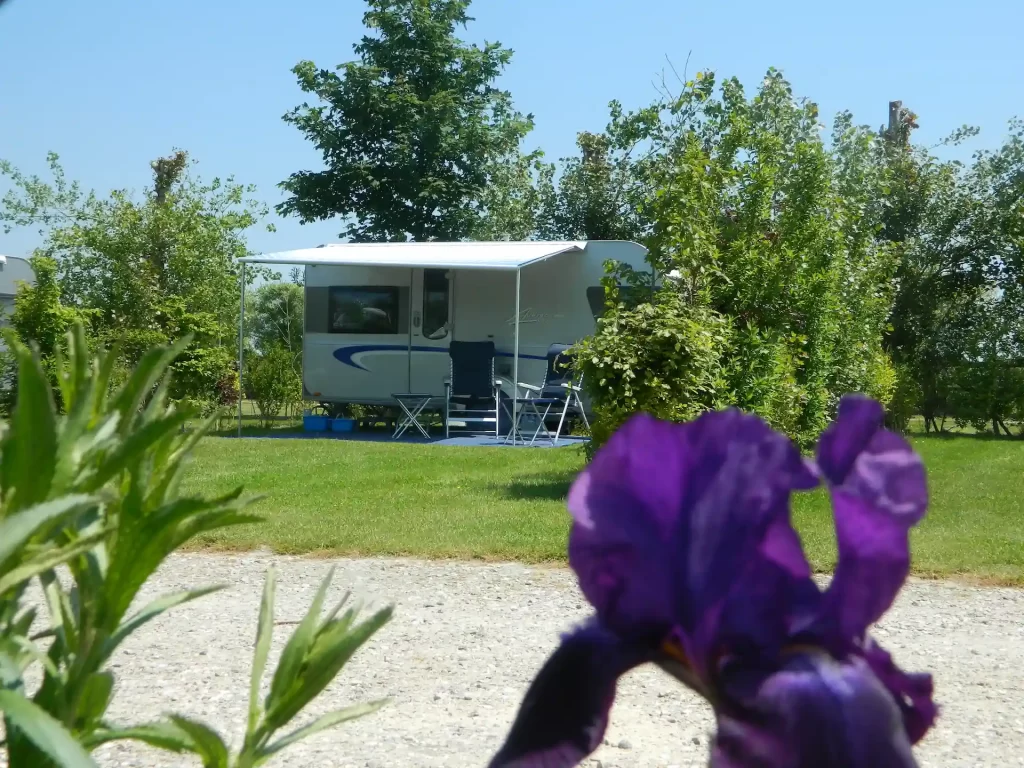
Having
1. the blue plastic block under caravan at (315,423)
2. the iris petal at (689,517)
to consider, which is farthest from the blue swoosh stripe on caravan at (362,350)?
the iris petal at (689,517)

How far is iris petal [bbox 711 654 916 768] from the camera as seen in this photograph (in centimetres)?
47

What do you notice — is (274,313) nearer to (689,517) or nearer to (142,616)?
(142,616)

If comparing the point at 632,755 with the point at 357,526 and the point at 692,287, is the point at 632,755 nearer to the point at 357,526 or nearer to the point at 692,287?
the point at 357,526

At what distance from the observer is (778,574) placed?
1.82ft

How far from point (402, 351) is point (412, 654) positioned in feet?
35.8

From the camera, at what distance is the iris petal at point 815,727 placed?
1.54 feet

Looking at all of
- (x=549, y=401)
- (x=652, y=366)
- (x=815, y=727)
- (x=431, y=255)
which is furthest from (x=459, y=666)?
(x=431, y=255)

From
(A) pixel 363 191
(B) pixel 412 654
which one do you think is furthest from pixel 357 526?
(A) pixel 363 191

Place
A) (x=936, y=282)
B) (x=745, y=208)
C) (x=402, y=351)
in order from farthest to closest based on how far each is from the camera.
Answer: (x=936, y=282)
(x=402, y=351)
(x=745, y=208)

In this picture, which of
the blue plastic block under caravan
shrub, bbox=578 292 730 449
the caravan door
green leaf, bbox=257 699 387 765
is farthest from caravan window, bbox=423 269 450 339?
green leaf, bbox=257 699 387 765

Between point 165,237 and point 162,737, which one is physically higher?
point 165,237

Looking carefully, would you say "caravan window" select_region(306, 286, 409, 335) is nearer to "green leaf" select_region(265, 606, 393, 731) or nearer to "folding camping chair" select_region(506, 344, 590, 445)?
"folding camping chair" select_region(506, 344, 590, 445)

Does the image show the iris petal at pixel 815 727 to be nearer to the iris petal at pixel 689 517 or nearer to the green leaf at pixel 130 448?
the iris petal at pixel 689 517

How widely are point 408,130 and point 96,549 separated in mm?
20161
